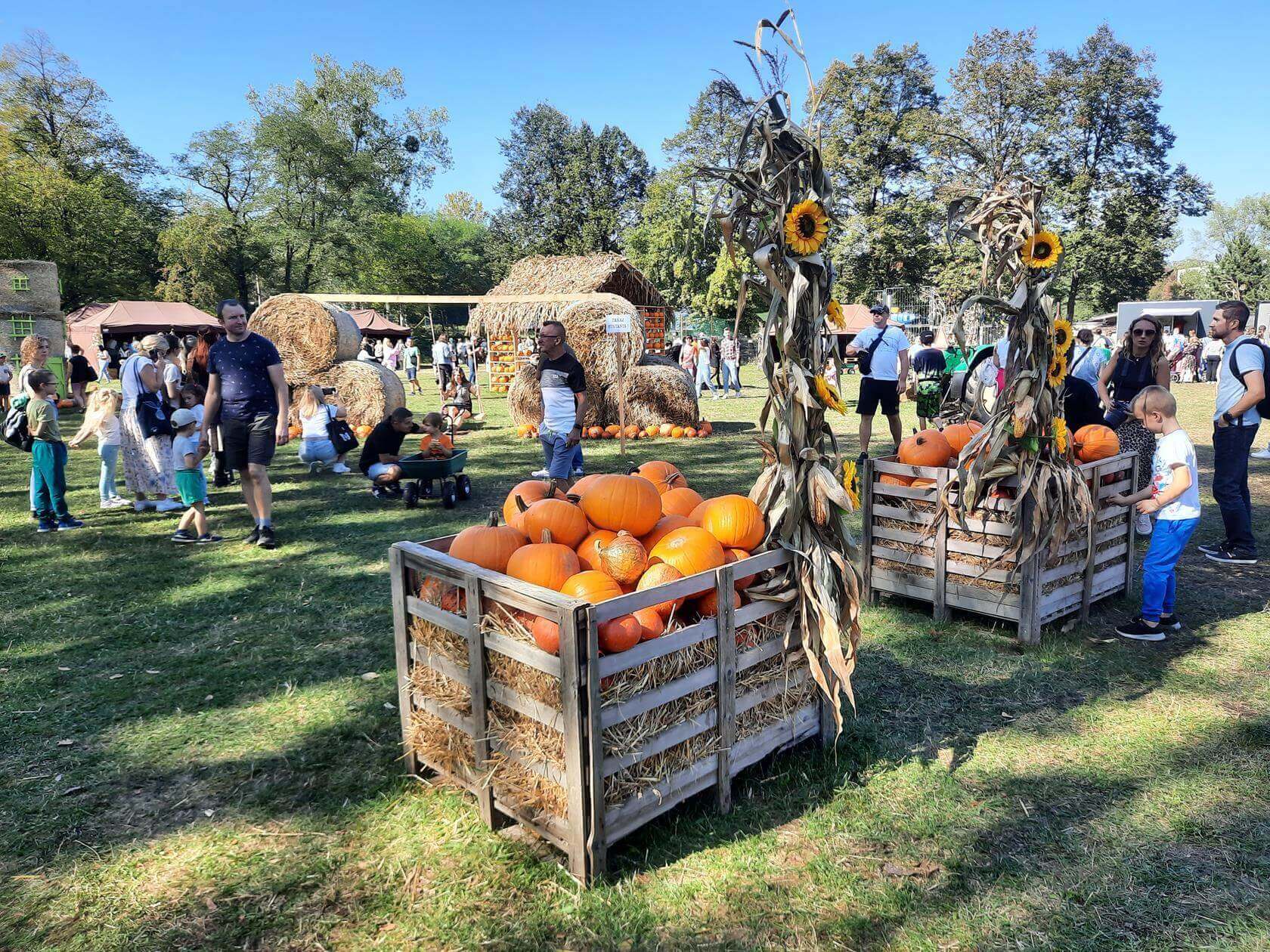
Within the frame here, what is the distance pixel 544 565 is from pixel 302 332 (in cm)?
1448

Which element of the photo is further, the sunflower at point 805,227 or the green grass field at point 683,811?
the sunflower at point 805,227

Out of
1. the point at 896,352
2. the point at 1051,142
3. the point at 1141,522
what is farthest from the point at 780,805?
the point at 1051,142

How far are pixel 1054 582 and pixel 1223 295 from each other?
64744 mm

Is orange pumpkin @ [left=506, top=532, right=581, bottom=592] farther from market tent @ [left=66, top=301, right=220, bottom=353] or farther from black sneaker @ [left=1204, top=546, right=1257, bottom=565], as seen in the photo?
market tent @ [left=66, top=301, right=220, bottom=353]

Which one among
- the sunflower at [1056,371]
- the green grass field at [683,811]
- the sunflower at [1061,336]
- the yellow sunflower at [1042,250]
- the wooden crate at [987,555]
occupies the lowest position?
the green grass field at [683,811]

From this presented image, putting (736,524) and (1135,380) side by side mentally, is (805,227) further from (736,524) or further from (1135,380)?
(1135,380)

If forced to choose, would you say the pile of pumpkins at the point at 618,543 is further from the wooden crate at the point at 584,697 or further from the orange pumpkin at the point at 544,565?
the wooden crate at the point at 584,697

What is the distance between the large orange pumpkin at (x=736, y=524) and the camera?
3291mm

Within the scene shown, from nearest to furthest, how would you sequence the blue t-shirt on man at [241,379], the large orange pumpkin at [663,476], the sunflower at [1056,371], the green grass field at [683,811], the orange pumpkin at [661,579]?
the green grass field at [683,811] → the orange pumpkin at [661,579] → the large orange pumpkin at [663,476] → the sunflower at [1056,371] → the blue t-shirt on man at [241,379]

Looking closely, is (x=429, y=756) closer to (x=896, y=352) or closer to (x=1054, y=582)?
(x=1054, y=582)

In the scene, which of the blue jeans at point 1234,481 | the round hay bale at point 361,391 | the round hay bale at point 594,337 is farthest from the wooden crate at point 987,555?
the round hay bale at point 361,391

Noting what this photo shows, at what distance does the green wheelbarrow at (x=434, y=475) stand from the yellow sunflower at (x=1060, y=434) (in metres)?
5.99

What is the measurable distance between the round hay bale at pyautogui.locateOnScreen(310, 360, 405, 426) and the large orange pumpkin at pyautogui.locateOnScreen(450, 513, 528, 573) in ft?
41.7

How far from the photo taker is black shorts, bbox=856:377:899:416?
33.1ft
